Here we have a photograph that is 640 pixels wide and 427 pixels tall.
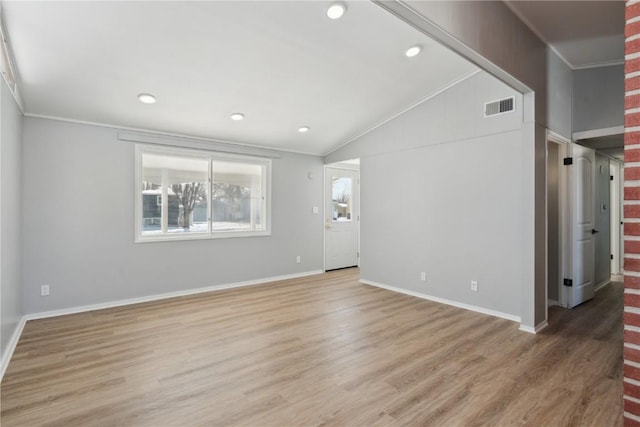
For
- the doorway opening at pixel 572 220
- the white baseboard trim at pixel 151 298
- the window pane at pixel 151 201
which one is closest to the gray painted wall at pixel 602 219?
the doorway opening at pixel 572 220

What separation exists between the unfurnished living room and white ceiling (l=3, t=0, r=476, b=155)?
0.08 feet

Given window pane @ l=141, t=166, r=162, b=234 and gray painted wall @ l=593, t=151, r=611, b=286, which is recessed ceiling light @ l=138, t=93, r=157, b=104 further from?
gray painted wall @ l=593, t=151, r=611, b=286

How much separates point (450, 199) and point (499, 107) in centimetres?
123

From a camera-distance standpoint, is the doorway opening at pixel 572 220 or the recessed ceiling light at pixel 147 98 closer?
the recessed ceiling light at pixel 147 98

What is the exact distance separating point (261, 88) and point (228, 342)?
278 centimetres

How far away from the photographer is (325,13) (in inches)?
102

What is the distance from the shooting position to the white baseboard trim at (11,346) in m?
2.44

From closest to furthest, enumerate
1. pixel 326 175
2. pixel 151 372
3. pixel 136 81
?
pixel 151 372, pixel 136 81, pixel 326 175

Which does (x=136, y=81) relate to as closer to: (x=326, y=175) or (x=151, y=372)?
(x=151, y=372)

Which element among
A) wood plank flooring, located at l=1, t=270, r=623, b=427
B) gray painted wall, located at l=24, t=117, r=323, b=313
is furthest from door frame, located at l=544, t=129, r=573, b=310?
gray painted wall, located at l=24, t=117, r=323, b=313

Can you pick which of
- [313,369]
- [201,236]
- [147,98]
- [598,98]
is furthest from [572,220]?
[147,98]

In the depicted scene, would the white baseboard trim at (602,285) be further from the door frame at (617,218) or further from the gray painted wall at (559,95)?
the gray painted wall at (559,95)

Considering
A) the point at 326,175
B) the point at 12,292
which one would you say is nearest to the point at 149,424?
the point at 12,292

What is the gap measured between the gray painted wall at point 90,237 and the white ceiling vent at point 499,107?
4106 mm
